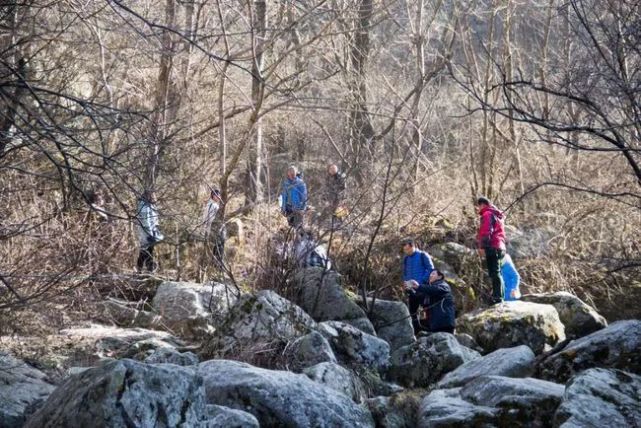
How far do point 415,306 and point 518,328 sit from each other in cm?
142

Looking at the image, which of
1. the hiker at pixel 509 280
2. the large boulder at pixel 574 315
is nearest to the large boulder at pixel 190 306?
the hiker at pixel 509 280

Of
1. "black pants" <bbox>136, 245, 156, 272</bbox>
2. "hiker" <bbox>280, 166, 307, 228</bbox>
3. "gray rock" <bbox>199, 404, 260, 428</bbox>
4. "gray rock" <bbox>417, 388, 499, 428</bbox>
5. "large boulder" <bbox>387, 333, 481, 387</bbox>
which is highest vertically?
"hiker" <bbox>280, 166, 307, 228</bbox>

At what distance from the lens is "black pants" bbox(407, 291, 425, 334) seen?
13.3 m

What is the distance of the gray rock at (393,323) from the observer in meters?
13.0

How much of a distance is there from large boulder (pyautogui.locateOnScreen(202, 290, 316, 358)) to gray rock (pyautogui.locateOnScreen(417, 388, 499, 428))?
2.65 meters

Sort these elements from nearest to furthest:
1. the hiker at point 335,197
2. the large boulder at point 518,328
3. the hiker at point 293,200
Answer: the hiker at point 293,200 → the hiker at point 335,197 → the large boulder at point 518,328

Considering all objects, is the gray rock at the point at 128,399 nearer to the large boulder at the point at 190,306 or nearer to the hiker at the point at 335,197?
the large boulder at the point at 190,306

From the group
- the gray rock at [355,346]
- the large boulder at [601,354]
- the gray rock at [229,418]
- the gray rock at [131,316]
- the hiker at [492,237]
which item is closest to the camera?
the gray rock at [229,418]

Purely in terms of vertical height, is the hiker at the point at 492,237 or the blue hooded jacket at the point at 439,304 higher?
the hiker at the point at 492,237

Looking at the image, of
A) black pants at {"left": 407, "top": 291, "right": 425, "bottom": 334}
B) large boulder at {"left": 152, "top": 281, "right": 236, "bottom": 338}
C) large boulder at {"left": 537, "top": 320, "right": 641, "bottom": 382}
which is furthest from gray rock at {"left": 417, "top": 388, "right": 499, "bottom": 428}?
black pants at {"left": 407, "top": 291, "right": 425, "bottom": 334}

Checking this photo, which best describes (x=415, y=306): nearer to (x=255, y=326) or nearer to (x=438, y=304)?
(x=438, y=304)

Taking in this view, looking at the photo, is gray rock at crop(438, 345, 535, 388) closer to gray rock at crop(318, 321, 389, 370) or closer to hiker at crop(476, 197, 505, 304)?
gray rock at crop(318, 321, 389, 370)

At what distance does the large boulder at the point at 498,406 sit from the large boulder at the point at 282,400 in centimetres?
58

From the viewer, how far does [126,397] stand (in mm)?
5258
